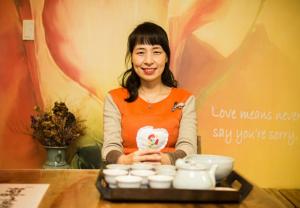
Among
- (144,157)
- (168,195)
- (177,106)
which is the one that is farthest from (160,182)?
(177,106)

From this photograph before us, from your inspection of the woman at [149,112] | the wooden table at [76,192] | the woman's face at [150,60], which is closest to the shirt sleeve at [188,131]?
the woman at [149,112]

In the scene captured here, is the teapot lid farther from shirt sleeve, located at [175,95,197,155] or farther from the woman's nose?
the woman's nose

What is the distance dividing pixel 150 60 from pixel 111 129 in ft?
1.25

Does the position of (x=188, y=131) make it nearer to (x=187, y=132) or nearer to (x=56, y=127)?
(x=187, y=132)

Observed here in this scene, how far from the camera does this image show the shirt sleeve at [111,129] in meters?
1.80

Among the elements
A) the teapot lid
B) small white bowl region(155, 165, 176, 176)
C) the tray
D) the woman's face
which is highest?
the woman's face

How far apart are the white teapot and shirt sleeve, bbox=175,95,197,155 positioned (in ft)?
2.26

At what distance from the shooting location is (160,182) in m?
1.06

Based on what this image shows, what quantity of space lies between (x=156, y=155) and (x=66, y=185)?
0.41 meters

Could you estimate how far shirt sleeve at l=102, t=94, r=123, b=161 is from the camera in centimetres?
180

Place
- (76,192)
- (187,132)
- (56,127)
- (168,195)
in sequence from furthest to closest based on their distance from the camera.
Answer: (56,127) → (187,132) → (76,192) → (168,195)

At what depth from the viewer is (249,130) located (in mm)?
2551

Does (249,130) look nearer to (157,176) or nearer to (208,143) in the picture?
(208,143)

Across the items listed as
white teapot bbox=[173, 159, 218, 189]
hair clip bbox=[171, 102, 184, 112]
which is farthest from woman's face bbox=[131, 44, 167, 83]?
white teapot bbox=[173, 159, 218, 189]
